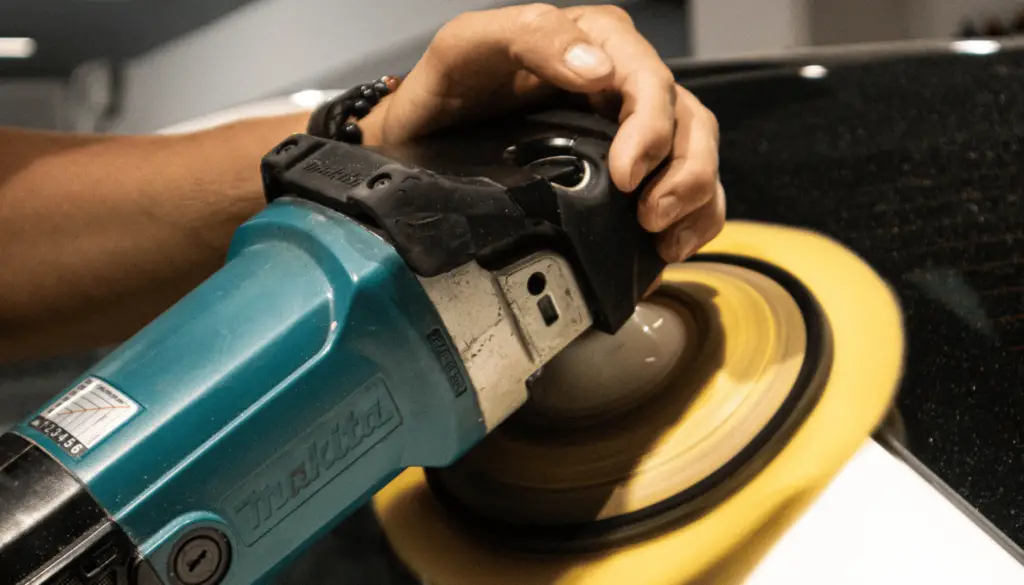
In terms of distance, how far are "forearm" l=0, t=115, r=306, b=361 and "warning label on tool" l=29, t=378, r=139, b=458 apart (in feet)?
1.18

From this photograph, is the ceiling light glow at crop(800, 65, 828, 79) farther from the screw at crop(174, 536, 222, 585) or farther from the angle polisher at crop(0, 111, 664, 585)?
the screw at crop(174, 536, 222, 585)

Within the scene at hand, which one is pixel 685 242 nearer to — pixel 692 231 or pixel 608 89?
pixel 692 231

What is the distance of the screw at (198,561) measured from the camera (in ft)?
1.10

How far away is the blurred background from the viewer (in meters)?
1.42

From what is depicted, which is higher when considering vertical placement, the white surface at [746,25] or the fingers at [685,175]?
the fingers at [685,175]

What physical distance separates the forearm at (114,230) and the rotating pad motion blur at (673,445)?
0.31 meters

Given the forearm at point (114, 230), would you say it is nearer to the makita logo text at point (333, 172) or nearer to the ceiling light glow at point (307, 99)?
the makita logo text at point (333, 172)

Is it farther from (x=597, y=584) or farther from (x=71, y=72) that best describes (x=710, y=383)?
(x=71, y=72)

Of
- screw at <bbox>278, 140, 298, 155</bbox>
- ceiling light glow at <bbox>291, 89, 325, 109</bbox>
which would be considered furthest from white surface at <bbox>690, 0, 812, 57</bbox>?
screw at <bbox>278, 140, 298, 155</bbox>

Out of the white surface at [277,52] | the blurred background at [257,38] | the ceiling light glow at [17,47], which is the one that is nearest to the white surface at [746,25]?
the blurred background at [257,38]

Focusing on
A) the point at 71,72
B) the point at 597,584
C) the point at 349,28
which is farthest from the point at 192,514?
the point at 71,72

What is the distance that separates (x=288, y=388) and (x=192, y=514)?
0.22 feet

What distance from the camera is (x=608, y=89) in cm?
50

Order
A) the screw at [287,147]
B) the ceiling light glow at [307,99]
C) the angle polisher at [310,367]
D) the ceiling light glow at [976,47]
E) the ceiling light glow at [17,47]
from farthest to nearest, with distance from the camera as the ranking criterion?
the ceiling light glow at [17,47] → the ceiling light glow at [307,99] → the ceiling light glow at [976,47] → the screw at [287,147] → the angle polisher at [310,367]
